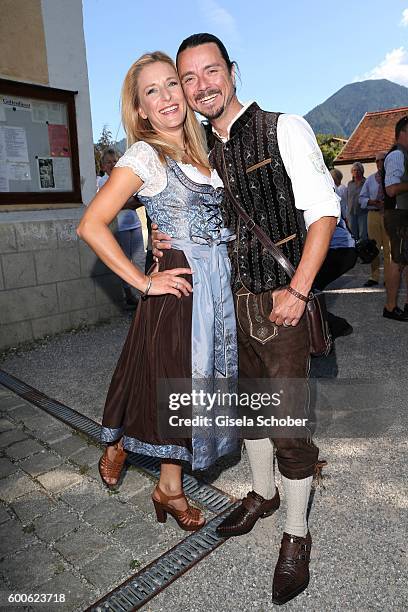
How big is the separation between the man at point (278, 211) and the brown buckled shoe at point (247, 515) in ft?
0.91

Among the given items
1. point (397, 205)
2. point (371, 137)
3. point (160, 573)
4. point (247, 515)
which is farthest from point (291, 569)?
point (371, 137)

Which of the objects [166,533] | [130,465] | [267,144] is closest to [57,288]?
[130,465]

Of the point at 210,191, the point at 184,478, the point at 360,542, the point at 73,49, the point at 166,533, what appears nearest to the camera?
the point at 210,191

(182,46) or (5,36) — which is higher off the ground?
(5,36)

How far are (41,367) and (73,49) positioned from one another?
148 inches

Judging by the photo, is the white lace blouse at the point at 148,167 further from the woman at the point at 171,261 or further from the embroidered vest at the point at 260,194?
the embroidered vest at the point at 260,194

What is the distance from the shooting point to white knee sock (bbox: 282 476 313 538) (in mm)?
2012

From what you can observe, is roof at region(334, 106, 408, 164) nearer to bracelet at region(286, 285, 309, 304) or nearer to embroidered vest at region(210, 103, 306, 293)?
embroidered vest at region(210, 103, 306, 293)

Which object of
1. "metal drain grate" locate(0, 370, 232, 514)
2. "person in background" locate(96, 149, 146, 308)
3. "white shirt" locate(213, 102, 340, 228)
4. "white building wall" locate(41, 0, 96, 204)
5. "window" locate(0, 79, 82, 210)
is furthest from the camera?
"person in background" locate(96, 149, 146, 308)

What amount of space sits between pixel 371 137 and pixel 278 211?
124 ft

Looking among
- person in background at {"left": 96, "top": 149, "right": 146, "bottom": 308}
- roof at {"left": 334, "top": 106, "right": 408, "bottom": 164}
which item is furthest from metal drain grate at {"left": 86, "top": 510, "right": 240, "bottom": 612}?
roof at {"left": 334, "top": 106, "right": 408, "bottom": 164}

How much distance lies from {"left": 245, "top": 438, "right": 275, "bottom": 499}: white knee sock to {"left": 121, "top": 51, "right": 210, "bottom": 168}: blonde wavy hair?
1.34m

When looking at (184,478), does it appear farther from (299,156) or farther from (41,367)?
(41,367)

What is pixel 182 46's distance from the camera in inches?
78.5
